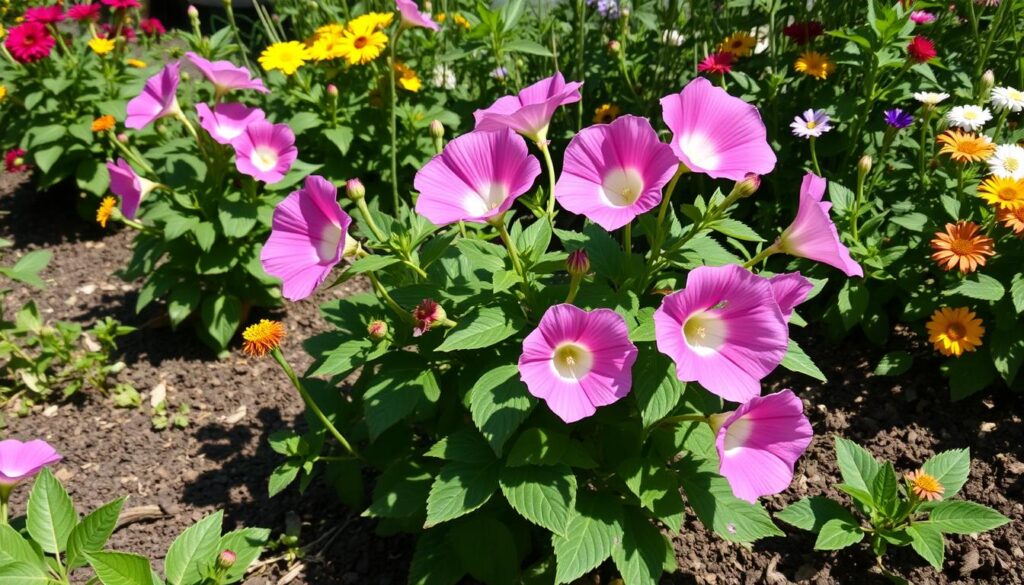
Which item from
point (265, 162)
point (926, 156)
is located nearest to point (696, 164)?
point (265, 162)

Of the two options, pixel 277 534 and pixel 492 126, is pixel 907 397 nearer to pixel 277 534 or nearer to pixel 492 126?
pixel 492 126

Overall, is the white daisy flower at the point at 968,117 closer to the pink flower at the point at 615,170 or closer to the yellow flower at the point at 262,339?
the pink flower at the point at 615,170

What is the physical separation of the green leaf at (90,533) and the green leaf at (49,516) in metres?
0.03

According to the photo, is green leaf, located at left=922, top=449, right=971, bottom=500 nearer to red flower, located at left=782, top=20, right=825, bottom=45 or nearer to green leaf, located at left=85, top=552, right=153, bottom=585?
red flower, located at left=782, top=20, right=825, bottom=45

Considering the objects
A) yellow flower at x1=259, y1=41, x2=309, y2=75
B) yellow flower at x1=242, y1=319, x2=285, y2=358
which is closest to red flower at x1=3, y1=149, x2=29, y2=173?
yellow flower at x1=259, y1=41, x2=309, y2=75

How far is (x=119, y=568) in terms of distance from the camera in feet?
4.77

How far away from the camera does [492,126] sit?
5.37 ft

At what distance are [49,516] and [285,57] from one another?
6.83ft

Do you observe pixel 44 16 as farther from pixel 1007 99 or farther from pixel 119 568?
pixel 1007 99

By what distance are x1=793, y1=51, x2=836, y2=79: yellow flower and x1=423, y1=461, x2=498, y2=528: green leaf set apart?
1.89 meters

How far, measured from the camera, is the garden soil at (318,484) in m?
2.10

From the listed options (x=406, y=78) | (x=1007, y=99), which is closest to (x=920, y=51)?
(x=1007, y=99)

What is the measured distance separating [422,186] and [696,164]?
51 cm

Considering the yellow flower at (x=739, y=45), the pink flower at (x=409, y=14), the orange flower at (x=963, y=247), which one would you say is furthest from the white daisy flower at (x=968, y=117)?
the pink flower at (x=409, y=14)
